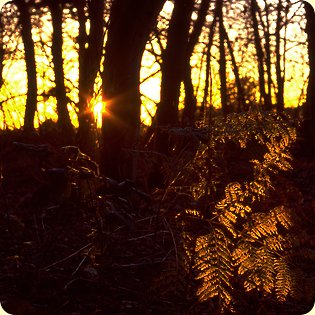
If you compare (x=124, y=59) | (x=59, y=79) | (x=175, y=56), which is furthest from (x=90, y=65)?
(x=59, y=79)

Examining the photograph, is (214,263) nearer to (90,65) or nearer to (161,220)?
(161,220)

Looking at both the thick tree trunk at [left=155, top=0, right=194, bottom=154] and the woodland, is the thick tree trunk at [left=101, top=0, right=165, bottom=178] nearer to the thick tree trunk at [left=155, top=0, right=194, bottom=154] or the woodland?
the woodland

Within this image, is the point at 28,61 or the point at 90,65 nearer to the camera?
the point at 90,65

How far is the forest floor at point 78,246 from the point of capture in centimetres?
180

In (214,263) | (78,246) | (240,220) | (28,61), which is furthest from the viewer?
(28,61)

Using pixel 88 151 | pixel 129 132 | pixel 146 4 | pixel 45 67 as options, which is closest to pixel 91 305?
pixel 88 151

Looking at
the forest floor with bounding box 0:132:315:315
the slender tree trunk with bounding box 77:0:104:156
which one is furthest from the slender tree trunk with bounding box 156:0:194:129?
the forest floor with bounding box 0:132:315:315

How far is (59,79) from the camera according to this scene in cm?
668

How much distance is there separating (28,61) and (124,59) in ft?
8.44

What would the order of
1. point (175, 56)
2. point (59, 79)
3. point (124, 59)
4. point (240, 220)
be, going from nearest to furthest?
point (240, 220), point (124, 59), point (175, 56), point (59, 79)

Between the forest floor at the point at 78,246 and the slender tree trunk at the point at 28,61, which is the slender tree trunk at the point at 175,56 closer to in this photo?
the slender tree trunk at the point at 28,61

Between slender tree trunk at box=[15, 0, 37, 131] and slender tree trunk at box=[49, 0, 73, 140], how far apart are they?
223 millimetres

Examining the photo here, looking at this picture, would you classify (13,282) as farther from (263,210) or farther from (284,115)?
(284,115)

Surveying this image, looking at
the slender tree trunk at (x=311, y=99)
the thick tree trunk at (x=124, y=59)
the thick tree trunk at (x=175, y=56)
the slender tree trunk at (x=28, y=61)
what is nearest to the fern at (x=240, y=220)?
the slender tree trunk at (x=28, y=61)
